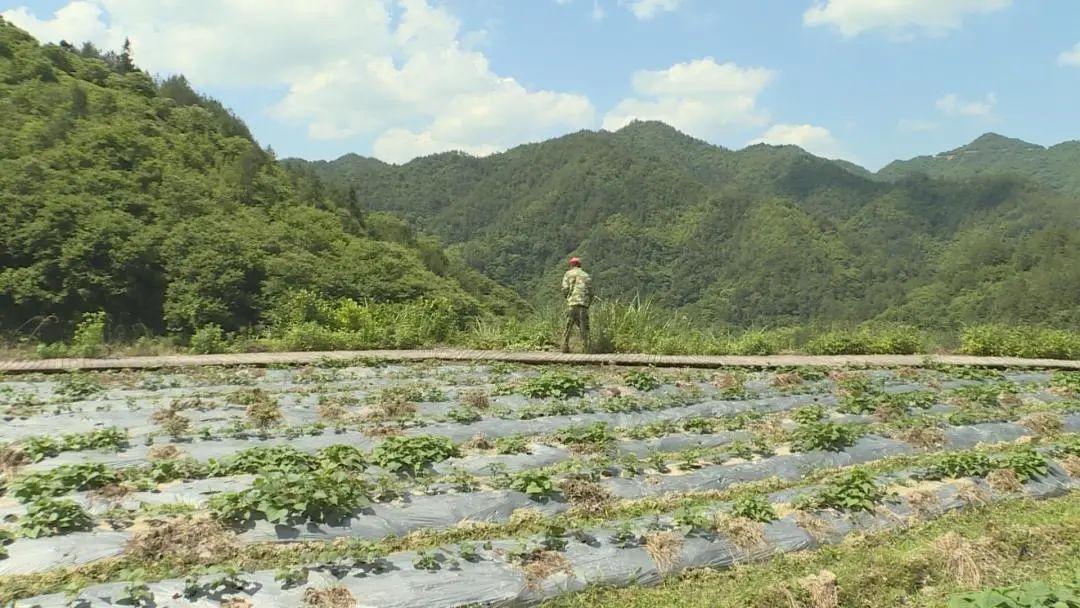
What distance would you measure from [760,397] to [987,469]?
3271 mm

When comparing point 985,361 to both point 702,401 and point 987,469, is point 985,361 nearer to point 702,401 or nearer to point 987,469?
point 702,401

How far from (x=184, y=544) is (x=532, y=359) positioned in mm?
7104

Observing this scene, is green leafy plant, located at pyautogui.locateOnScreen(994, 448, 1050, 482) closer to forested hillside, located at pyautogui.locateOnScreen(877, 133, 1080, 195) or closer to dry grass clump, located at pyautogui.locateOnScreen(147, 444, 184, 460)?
dry grass clump, located at pyautogui.locateOnScreen(147, 444, 184, 460)

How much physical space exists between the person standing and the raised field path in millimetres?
410

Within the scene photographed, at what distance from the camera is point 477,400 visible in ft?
26.3

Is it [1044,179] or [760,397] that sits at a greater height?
[1044,179]

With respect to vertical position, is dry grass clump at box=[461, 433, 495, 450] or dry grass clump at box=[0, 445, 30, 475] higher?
dry grass clump at box=[0, 445, 30, 475]

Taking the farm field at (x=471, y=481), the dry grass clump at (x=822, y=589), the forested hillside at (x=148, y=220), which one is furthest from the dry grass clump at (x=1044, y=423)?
the forested hillside at (x=148, y=220)

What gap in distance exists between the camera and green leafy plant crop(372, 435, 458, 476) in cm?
565

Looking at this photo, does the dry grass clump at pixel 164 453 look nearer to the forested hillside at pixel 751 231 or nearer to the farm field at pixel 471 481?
the farm field at pixel 471 481

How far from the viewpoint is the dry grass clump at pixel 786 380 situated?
9617 mm

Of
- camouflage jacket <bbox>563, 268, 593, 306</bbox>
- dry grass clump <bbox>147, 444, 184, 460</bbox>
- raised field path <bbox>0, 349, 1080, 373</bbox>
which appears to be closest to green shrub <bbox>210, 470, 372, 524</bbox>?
dry grass clump <bbox>147, 444, 184, 460</bbox>

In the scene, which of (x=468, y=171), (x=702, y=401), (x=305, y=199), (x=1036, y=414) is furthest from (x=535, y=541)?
(x=468, y=171)

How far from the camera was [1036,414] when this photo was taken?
794 cm
